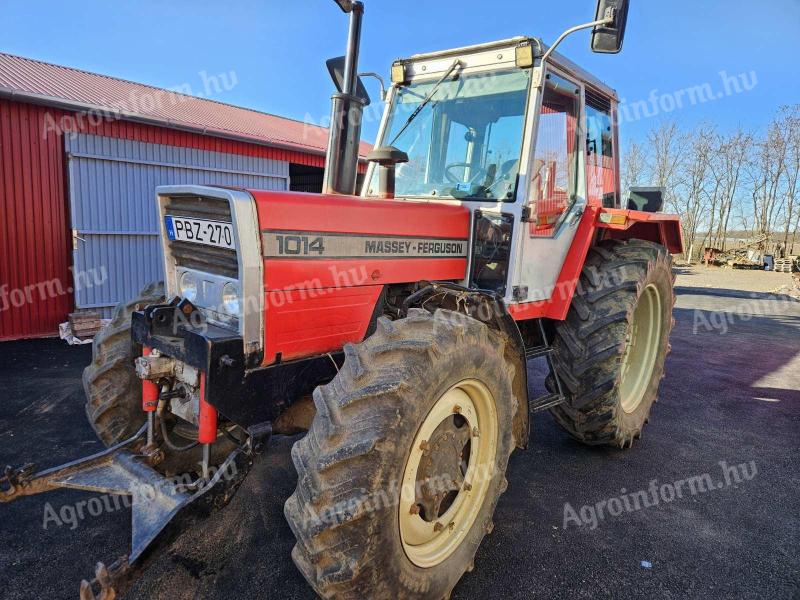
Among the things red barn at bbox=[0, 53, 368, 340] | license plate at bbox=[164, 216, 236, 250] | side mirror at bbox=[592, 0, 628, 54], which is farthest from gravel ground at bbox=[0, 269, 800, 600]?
red barn at bbox=[0, 53, 368, 340]

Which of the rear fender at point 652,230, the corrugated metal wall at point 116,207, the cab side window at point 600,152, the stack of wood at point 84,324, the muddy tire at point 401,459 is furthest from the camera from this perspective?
the corrugated metal wall at point 116,207

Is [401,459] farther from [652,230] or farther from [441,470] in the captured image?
[652,230]

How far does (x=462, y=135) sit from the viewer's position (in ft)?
11.3

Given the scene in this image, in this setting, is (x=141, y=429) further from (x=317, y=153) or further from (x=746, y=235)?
(x=746, y=235)

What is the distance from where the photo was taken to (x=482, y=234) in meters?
3.18

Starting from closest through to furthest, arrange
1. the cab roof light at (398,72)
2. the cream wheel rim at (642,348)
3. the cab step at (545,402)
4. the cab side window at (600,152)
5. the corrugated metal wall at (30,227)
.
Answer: the cab step at (545,402)
the cab roof light at (398,72)
the cab side window at (600,152)
the cream wheel rim at (642,348)
the corrugated metal wall at (30,227)

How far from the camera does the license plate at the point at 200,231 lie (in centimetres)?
231

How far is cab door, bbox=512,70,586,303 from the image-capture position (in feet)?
10.5

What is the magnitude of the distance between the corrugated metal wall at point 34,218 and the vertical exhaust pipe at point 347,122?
6.77 m

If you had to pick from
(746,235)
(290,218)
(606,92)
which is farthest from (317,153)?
(746,235)

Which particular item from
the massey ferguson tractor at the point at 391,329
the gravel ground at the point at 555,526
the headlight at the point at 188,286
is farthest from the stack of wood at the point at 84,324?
the headlight at the point at 188,286

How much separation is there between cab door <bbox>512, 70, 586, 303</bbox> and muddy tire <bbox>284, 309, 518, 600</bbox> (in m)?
0.92

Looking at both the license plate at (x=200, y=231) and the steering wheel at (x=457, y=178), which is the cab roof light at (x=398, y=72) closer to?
the steering wheel at (x=457, y=178)

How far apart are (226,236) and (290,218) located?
0.94 ft
